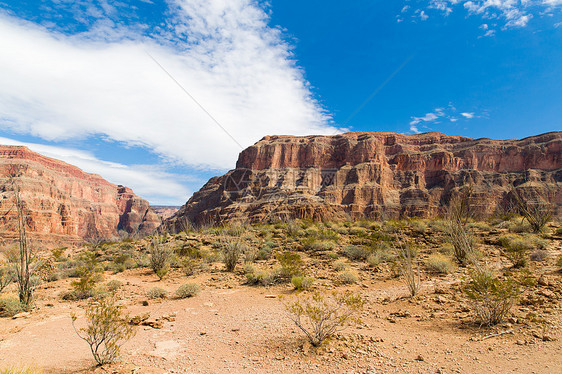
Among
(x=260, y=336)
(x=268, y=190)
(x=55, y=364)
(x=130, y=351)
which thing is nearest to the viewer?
(x=55, y=364)

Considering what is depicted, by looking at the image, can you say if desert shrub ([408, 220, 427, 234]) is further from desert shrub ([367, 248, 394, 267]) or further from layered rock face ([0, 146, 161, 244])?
layered rock face ([0, 146, 161, 244])

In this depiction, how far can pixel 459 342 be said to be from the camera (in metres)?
4.43

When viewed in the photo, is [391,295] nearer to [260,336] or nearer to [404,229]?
[260,336]

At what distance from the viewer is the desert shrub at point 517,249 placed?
815 centimetres

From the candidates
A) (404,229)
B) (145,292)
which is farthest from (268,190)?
(145,292)

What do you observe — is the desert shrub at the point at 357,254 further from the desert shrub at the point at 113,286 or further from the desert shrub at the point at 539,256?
the desert shrub at the point at 113,286

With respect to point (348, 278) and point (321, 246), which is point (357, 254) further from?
point (348, 278)

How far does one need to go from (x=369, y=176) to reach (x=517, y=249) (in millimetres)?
82781

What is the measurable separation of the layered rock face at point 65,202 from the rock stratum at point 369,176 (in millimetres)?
34939

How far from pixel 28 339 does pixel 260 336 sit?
456 centimetres

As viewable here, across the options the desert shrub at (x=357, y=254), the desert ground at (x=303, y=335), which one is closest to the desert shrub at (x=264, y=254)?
the desert ground at (x=303, y=335)

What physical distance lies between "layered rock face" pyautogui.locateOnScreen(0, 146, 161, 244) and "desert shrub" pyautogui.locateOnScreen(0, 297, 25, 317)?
77.3m

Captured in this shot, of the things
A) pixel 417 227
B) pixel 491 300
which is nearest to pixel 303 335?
pixel 491 300

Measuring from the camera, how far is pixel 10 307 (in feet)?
22.5
